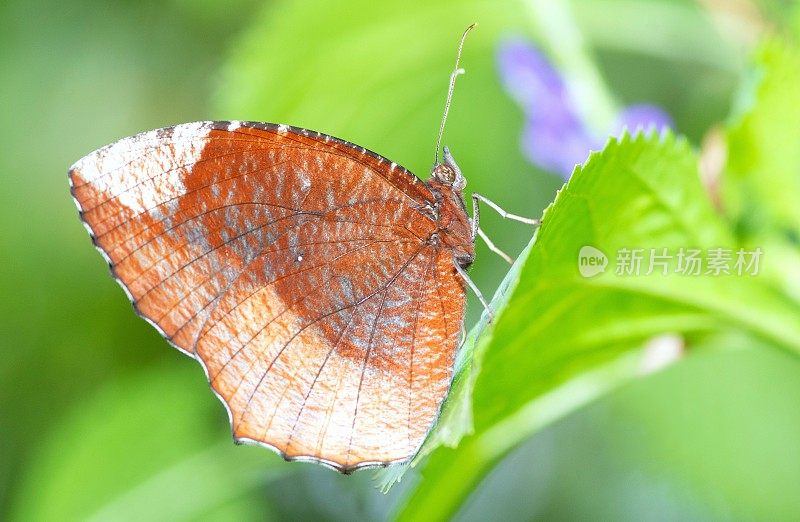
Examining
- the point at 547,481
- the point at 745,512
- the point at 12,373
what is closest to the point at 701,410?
the point at 745,512

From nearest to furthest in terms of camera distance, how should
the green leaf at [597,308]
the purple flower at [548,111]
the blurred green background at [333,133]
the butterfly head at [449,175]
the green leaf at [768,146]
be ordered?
1. the green leaf at [597,308]
2. the green leaf at [768,146]
3. the butterfly head at [449,175]
4. the purple flower at [548,111]
5. the blurred green background at [333,133]

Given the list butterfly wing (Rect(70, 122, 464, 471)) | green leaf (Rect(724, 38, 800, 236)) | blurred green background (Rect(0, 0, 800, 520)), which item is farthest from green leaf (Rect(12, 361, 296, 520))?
green leaf (Rect(724, 38, 800, 236))

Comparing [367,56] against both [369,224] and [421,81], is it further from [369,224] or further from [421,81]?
[369,224]

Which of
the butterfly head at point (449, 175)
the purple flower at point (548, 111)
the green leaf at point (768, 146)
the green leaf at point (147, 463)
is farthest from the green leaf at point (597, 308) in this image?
the green leaf at point (147, 463)

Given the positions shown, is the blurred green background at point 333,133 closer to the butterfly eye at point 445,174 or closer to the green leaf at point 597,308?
the butterfly eye at point 445,174

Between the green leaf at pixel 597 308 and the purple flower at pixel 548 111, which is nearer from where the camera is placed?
the green leaf at pixel 597 308

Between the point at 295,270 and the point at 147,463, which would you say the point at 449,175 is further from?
the point at 147,463
